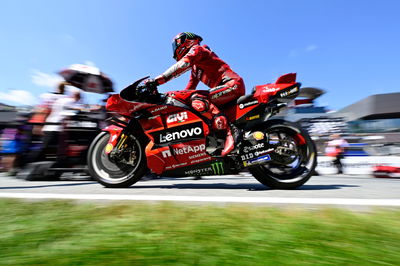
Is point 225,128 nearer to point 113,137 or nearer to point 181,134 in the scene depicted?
point 181,134

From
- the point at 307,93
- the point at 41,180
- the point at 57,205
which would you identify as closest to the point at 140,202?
the point at 57,205

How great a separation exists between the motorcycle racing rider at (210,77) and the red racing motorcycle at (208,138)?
10 cm

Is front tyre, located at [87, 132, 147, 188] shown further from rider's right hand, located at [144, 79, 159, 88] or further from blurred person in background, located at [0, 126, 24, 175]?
blurred person in background, located at [0, 126, 24, 175]

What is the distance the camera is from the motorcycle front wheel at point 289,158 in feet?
9.53

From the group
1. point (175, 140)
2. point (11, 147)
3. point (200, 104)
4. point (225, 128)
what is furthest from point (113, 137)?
point (11, 147)

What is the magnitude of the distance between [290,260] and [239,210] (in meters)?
0.73

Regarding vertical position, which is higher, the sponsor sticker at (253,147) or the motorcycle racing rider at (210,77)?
the motorcycle racing rider at (210,77)

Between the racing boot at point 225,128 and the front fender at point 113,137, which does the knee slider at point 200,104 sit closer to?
the racing boot at point 225,128

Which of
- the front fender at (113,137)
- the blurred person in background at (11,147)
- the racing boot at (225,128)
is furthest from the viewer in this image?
the blurred person in background at (11,147)

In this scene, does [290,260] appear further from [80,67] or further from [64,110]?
[80,67]

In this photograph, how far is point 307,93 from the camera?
3.13 metres

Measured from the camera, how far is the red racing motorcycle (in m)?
2.93

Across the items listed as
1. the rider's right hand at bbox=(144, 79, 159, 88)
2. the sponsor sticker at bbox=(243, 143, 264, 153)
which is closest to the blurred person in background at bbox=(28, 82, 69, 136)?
the rider's right hand at bbox=(144, 79, 159, 88)

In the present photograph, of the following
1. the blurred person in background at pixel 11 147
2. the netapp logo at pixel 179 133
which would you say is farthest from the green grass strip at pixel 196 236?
the blurred person in background at pixel 11 147
